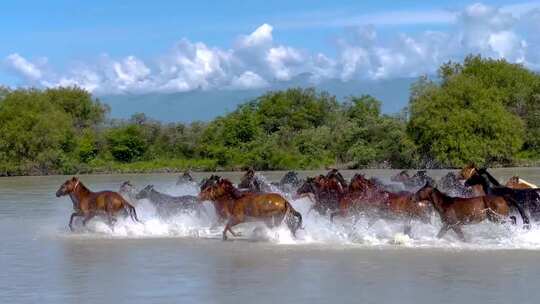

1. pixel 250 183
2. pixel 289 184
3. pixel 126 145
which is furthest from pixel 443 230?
pixel 126 145

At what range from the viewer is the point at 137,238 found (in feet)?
48.1

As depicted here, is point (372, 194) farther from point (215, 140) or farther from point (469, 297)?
point (215, 140)

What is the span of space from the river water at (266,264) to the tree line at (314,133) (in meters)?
31.1

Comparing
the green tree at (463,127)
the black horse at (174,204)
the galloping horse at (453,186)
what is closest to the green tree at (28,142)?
the green tree at (463,127)

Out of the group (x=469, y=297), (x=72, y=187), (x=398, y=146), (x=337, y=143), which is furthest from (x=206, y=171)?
(x=469, y=297)

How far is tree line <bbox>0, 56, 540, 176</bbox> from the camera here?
4525cm

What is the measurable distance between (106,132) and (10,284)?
5017 centimetres

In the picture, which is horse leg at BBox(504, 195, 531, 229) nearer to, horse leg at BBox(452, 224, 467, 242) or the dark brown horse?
horse leg at BBox(452, 224, 467, 242)

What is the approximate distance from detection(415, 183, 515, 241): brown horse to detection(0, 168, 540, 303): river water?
0.30 meters

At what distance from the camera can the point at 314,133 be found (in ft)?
179

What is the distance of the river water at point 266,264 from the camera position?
9.31 metres

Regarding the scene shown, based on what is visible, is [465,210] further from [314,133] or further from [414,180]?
[314,133]

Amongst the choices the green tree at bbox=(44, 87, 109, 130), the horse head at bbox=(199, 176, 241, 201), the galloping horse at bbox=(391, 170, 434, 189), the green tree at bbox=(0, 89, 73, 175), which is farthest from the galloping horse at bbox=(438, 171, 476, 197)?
the green tree at bbox=(44, 87, 109, 130)

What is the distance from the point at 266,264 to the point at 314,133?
4348 cm
